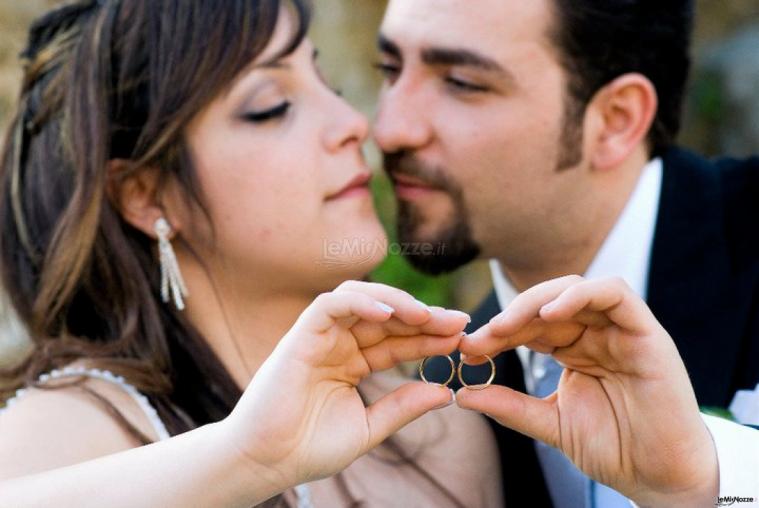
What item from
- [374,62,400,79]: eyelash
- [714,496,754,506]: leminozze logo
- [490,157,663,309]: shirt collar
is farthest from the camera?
[374,62,400,79]: eyelash

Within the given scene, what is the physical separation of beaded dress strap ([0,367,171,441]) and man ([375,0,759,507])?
3.89ft

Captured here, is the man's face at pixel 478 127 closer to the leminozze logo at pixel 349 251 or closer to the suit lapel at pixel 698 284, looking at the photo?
the suit lapel at pixel 698 284

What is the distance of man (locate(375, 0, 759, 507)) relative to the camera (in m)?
3.15

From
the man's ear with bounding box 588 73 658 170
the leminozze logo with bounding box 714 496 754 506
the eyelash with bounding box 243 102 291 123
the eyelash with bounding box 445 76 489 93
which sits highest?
the eyelash with bounding box 243 102 291 123

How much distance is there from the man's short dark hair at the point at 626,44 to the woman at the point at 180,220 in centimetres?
91

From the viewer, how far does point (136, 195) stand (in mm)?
2635

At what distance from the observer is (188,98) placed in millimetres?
2451

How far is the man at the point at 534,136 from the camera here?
315cm

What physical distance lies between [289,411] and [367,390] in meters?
1.15

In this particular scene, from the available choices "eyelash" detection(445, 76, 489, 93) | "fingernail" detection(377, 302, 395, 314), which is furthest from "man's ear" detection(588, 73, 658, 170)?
"fingernail" detection(377, 302, 395, 314)

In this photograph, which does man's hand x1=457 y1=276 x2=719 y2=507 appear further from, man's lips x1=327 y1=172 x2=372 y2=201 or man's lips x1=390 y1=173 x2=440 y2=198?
man's lips x1=390 y1=173 x2=440 y2=198

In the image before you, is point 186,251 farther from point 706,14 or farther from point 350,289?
point 706,14

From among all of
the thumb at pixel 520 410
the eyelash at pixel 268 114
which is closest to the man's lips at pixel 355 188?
the eyelash at pixel 268 114

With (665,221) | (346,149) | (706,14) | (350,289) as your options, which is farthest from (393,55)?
(706,14)
